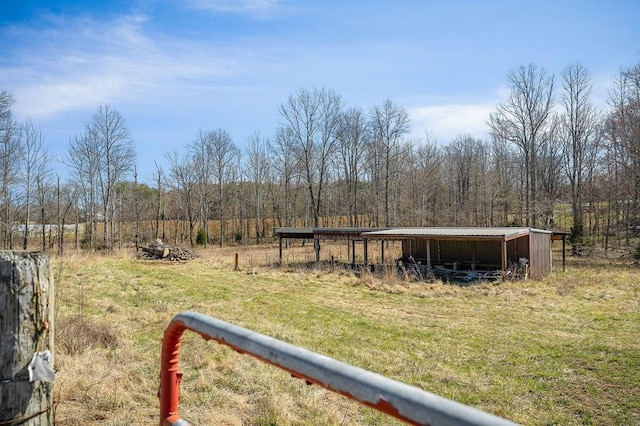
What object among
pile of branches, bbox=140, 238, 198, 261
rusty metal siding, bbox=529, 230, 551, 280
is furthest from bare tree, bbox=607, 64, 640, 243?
pile of branches, bbox=140, 238, 198, 261

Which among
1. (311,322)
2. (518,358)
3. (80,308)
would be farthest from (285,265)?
(518,358)

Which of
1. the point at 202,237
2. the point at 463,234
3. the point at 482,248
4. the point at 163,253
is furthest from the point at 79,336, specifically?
the point at 202,237

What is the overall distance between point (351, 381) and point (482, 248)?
74.1 ft

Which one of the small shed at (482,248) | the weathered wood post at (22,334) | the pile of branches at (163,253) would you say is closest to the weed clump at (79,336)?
the weathered wood post at (22,334)

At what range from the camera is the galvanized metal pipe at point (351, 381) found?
2.55ft

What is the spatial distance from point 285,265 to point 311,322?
13.7m

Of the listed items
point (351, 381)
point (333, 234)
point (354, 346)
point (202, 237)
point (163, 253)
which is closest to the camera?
point (351, 381)

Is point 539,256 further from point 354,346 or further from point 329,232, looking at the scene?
point 354,346

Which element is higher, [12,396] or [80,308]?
[12,396]

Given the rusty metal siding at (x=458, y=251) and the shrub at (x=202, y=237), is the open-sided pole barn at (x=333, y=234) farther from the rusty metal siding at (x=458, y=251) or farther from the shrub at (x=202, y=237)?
the shrub at (x=202, y=237)

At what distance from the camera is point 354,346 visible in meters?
8.48

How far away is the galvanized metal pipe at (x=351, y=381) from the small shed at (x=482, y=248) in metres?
18.5

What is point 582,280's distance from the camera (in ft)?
59.3

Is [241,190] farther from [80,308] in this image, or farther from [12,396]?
[12,396]
